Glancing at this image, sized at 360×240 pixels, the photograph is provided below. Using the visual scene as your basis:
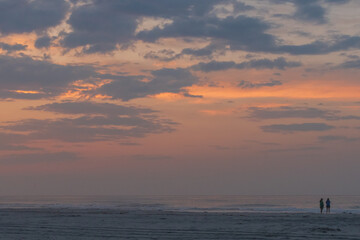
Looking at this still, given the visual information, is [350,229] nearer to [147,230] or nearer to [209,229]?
[209,229]

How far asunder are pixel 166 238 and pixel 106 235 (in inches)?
149

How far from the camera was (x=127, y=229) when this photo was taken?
99.7 feet

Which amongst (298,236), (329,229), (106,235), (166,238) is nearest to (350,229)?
(329,229)

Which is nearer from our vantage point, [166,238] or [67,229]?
[166,238]

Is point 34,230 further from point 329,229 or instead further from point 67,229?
point 329,229

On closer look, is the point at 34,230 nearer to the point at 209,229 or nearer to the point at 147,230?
the point at 147,230

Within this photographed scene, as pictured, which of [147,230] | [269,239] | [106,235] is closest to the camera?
[269,239]

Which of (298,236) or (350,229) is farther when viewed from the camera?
(350,229)

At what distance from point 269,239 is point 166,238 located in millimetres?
5296

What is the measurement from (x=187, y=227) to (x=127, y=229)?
4.09 metres

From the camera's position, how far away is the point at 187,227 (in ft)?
105

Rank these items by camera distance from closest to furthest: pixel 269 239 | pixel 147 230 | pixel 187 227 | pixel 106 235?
pixel 269 239 < pixel 106 235 < pixel 147 230 < pixel 187 227

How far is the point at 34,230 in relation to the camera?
98.5ft

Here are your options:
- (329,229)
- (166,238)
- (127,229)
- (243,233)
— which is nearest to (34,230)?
(127,229)
